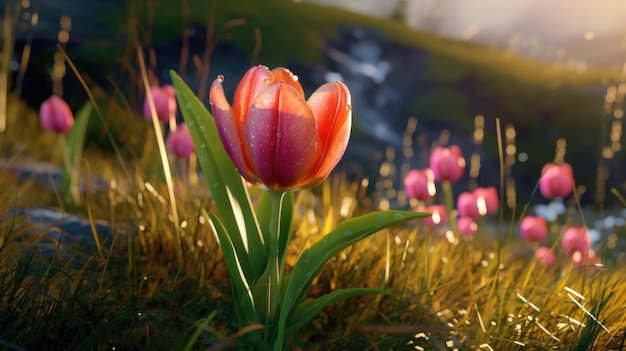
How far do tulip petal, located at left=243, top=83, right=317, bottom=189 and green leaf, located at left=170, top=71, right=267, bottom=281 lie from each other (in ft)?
0.61

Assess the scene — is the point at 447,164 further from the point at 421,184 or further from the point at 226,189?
the point at 226,189

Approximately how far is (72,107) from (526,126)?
8.26m

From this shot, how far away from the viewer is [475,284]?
1859mm

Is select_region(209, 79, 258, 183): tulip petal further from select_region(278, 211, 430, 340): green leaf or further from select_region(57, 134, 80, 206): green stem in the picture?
select_region(57, 134, 80, 206): green stem

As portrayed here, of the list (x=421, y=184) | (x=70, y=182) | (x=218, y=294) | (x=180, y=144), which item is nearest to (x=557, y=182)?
(x=421, y=184)

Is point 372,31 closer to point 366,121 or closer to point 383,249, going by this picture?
point 366,121

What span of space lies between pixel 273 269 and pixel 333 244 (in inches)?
5.0

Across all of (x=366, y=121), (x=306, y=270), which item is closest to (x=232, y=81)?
(x=366, y=121)

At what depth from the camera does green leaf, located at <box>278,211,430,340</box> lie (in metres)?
1.15

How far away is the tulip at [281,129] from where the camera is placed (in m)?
1.04

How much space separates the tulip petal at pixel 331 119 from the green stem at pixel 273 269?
10 centimetres

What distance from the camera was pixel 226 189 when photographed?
1240mm

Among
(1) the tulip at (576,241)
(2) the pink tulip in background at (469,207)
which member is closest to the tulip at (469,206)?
(2) the pink tulip in background at (469,207)

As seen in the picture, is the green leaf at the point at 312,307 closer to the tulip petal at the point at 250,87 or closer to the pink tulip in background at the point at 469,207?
the tulip petal at the point at 250,87
